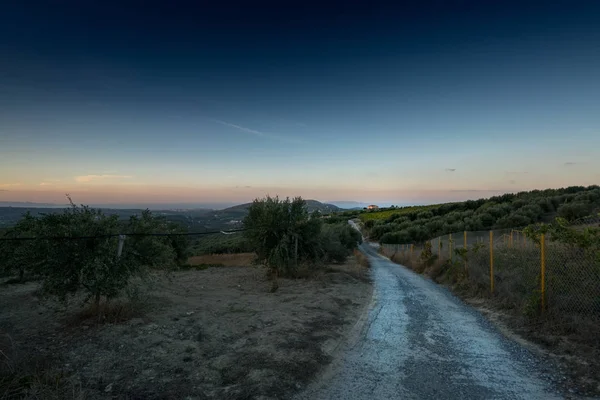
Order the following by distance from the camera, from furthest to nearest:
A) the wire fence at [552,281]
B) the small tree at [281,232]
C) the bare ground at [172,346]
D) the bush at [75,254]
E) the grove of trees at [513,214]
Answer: the grove of trees at [513,214], the small tree at [281,232], the wire fence at [552,281], the bush at [75,254], the bare ground at [172,346]

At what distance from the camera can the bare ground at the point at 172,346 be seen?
14.7 feet

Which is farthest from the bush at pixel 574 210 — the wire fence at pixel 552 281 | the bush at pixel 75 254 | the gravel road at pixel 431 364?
the bush at pixel 75 254

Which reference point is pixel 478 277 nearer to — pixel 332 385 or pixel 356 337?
pixel 356 337

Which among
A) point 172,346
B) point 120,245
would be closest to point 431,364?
point 172,346

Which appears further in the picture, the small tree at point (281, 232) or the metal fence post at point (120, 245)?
the small tree at point (281, 232)

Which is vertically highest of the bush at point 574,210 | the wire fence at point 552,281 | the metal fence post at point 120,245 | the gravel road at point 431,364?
the bush at point 574,210

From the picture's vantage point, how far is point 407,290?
1284 centimetres

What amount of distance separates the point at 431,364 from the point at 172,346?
4.41 m

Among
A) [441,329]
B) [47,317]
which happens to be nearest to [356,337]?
[441,329]

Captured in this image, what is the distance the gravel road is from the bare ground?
1.67 ft

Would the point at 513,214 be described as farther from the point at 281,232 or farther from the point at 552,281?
the point at 552,281

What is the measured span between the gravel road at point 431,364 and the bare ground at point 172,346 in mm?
508

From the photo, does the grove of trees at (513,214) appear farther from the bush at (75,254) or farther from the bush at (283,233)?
the bush at (75,254)

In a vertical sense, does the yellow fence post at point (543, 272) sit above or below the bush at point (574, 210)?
below
